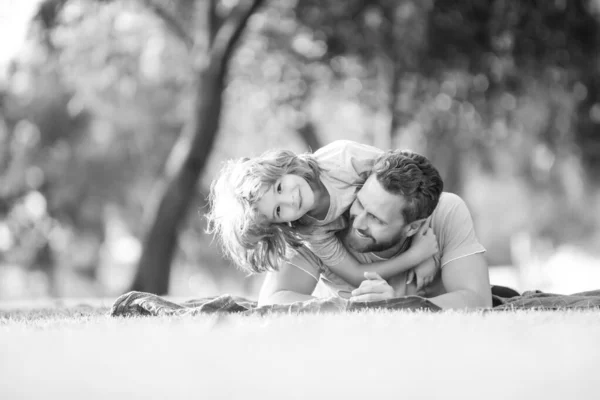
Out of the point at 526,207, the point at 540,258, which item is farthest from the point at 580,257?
the point at 526,207

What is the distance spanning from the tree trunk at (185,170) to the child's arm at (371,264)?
16.6 ft

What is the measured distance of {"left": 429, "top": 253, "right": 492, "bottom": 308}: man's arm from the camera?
3.46m

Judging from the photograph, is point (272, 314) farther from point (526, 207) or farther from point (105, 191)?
point (526, 207)

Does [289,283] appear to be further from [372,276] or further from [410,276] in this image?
[410,276]

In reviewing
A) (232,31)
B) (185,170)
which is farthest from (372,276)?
(232,31)

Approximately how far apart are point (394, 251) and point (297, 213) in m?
0.60

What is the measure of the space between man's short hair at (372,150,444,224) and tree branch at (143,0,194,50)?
748 cm

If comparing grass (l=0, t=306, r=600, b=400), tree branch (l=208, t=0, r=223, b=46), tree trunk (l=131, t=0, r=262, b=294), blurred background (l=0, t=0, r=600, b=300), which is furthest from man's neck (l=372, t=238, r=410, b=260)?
tree branch (l=208, t=0, r=223, b=46)

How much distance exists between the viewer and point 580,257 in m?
24.7

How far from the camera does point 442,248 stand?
149 inches

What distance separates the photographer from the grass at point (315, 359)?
1600 mm

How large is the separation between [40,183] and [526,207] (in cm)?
1101

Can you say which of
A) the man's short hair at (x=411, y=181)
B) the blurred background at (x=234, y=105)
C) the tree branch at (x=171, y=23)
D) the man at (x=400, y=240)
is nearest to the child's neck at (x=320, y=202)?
the man at (x=400, y=240)

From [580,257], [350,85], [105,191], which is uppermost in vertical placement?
[350,85]
